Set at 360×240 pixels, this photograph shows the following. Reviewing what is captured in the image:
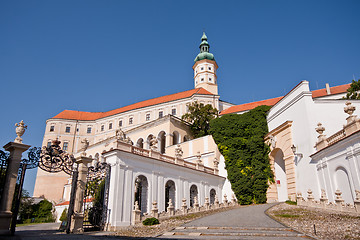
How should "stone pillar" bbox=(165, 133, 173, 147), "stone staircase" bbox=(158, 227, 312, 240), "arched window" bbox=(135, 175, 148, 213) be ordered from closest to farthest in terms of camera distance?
"stone staircase" bbox=(158, 227, 312, 240), "arched window" bbox=(135, 175, 148, 213), "stone pillar" bbox=(165, 133, 173, 147)

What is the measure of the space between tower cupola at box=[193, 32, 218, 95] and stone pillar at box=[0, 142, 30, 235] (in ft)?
190

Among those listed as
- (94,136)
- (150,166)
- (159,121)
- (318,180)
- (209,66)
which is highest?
(209,66)

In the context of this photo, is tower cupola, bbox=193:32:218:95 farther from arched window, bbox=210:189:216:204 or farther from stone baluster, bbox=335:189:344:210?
stone baluster, bbox=335:189:344:210

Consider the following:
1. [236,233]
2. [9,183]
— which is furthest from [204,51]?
[9,183]

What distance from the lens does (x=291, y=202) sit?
23.7 m

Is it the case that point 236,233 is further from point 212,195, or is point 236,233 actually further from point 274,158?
point 274,158

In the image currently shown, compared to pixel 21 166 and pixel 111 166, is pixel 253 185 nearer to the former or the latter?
pixel 111 166

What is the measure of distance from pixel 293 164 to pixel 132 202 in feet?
50.0

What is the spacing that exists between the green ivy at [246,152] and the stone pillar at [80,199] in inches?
723

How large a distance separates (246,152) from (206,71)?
42991 millimetres

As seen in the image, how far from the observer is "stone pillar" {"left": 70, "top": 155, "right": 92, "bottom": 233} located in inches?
598

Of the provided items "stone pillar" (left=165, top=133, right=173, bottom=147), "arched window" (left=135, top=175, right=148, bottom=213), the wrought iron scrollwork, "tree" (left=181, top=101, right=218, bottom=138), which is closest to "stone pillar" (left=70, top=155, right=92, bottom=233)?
the wrought iron scrollwork

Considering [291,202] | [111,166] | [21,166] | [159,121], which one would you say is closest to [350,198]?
[291,202]

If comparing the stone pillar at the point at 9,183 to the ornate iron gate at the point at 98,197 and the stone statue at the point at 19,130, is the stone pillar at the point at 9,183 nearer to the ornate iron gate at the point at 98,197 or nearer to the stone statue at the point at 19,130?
the stone statue at the point at 19,130
